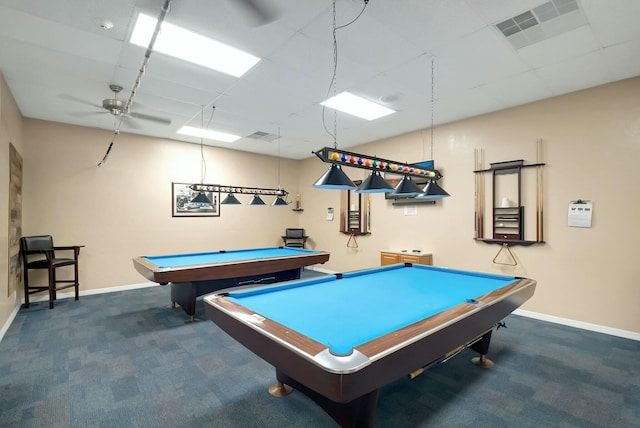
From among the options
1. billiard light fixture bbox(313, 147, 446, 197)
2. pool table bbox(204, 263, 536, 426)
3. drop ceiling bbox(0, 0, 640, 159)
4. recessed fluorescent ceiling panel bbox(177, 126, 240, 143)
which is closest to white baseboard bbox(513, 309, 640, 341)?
pool table bbox(204, 263, 536, 426)

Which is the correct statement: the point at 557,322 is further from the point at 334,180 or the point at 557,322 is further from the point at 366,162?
the point at 334,180

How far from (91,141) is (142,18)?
3.93 m

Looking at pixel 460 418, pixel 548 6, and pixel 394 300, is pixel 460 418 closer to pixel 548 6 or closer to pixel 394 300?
pixel 394 300

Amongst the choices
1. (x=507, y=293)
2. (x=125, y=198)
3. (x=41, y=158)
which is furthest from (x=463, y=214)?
(x=41, y=158)

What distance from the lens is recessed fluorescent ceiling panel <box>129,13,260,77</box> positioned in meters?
2.54

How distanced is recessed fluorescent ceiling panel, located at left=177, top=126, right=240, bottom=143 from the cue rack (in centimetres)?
440

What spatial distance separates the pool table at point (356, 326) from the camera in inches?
49.3

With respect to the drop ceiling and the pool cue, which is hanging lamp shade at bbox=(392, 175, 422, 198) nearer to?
the drop ceiling

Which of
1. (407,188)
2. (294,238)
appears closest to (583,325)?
(407,188)

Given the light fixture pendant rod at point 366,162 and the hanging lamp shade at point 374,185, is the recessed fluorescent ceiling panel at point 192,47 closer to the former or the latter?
the light fixture pendant rod at point 366,162

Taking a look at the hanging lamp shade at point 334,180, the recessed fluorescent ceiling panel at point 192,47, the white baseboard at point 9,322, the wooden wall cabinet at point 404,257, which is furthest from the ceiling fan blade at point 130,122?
the wooden wall cabinet at point 404,257

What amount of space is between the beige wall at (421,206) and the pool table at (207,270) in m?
1.73

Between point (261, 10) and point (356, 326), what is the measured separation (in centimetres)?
232

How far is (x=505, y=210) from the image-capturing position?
14.3ft
